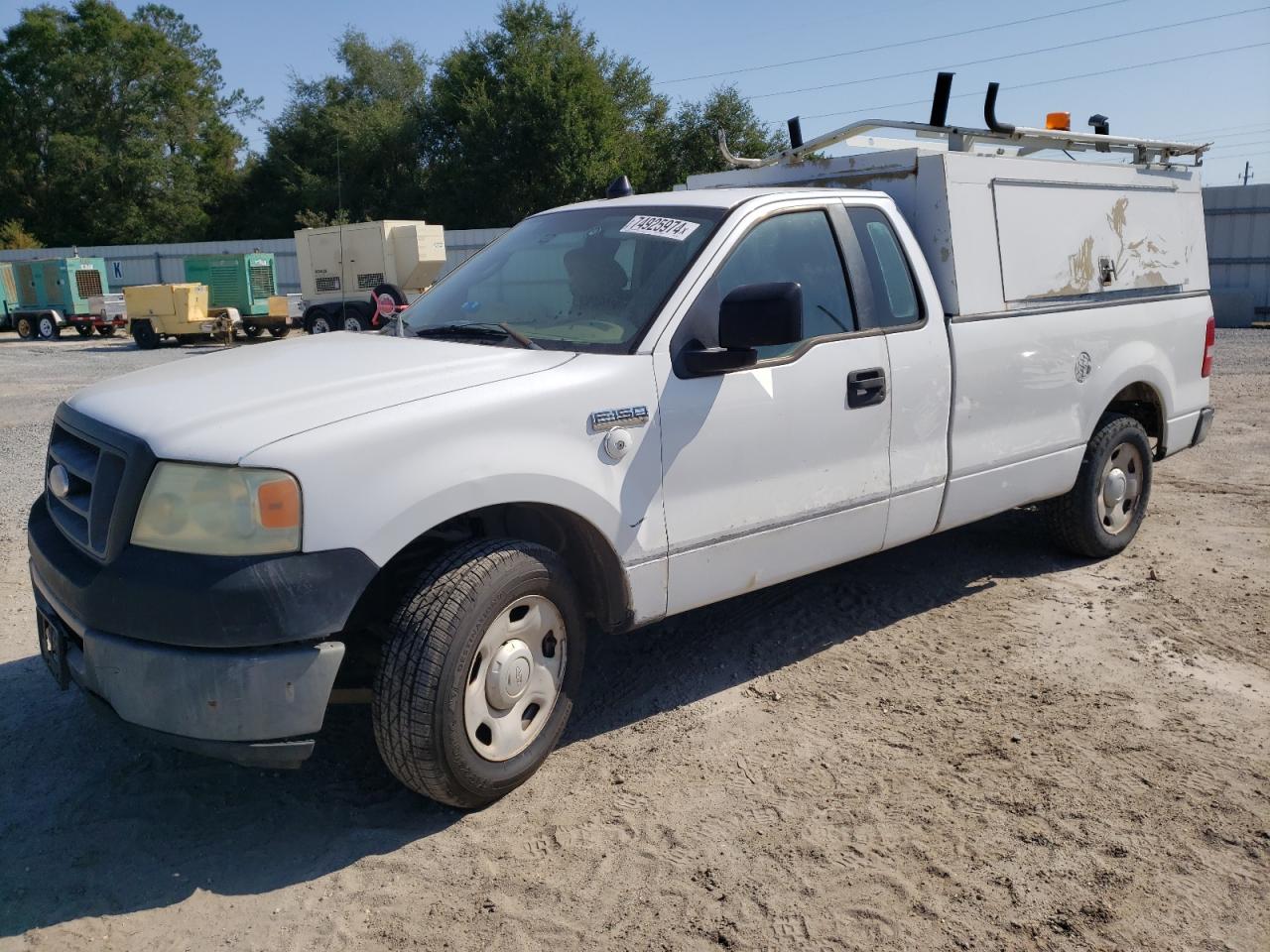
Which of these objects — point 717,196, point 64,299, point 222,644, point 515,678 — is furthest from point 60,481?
point 64,299

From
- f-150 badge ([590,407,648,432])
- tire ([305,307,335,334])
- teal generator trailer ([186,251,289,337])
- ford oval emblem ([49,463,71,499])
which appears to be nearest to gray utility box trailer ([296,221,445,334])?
tire ([305,307,335,334])

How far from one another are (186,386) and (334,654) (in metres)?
1.09

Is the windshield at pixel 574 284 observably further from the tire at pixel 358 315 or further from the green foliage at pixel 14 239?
the green foliage at pixel 14 239

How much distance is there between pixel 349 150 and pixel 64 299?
69.0 feet

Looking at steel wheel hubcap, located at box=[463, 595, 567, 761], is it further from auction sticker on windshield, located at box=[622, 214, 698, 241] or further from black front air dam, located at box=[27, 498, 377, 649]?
auction sticker on windshield, located at box=[622, 214, 698, 241]

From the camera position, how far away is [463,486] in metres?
3.11

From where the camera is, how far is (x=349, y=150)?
46469 millimetres

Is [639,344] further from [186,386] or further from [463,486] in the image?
[186,386]

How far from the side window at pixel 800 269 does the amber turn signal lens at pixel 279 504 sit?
1.69 metres

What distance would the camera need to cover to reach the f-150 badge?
342cm

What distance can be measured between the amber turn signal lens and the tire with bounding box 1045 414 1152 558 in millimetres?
4209

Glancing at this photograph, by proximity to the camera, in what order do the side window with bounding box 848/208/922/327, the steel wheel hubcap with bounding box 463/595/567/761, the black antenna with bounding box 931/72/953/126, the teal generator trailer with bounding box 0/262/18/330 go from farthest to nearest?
the teal generator trailer with bounding box 0/262/18/330 < the black antenna with bounding box 931/72/953/126 < the side window with bounding box 848/208/922/327 < the steel wheel hubcap with bounding box 463/595/567/761

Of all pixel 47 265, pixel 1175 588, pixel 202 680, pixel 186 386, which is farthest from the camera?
pixel 47 265

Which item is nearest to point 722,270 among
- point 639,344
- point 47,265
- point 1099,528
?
point 639,344
